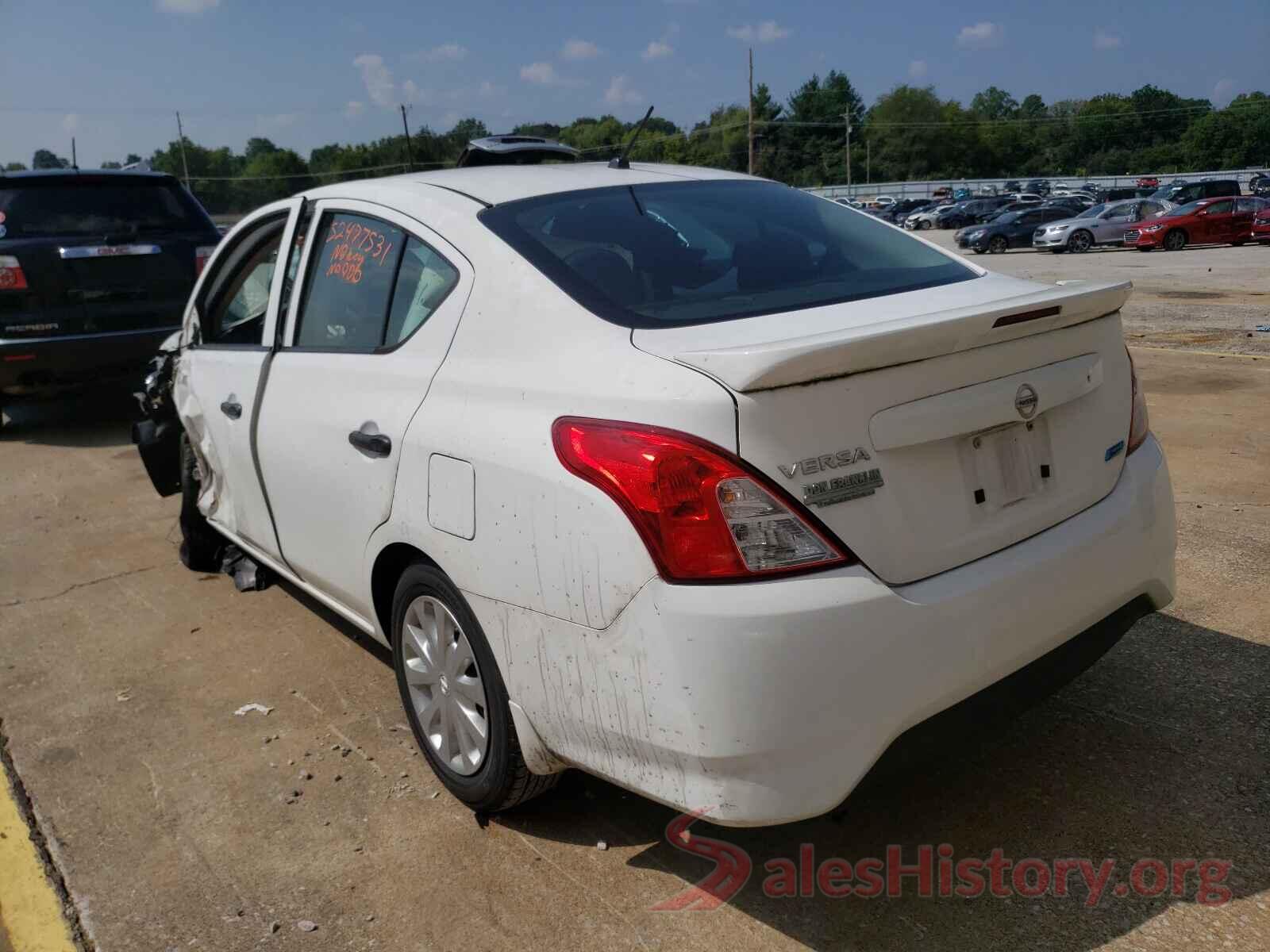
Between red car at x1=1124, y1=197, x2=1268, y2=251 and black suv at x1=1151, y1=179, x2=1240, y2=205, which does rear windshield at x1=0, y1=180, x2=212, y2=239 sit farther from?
black suv at x1=1151, y1=179, x2=1240, y2=205

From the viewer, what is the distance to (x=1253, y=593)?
3.95 m

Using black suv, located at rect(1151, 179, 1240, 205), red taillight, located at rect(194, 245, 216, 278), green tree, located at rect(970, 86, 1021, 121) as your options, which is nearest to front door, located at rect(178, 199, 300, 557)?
red taillight, located at rect(194, 245, 216, 278)

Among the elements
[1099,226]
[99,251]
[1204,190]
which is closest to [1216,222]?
[1099,226]

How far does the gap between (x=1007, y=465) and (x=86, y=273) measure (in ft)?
24.4

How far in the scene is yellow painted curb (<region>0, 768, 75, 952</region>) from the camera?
2562mm

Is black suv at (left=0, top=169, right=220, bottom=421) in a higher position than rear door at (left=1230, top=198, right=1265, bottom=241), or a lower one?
higher

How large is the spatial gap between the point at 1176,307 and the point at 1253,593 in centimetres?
1101

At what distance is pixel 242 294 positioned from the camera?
4.46 meters

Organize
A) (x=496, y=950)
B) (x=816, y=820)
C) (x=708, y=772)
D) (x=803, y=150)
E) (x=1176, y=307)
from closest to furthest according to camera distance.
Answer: (x=708, y=772) → (x=496, y=950) → (x=816, y=820) → (x=1176, y=307) → (x=803, y=150)

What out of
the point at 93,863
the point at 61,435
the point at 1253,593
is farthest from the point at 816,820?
the point at 61,435

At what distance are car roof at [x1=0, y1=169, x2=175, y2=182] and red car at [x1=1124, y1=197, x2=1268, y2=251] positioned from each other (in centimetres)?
2589

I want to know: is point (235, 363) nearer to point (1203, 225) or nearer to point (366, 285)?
point (366, 285)

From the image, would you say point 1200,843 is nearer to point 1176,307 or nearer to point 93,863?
point 93,863

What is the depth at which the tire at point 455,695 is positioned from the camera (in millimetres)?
2592
